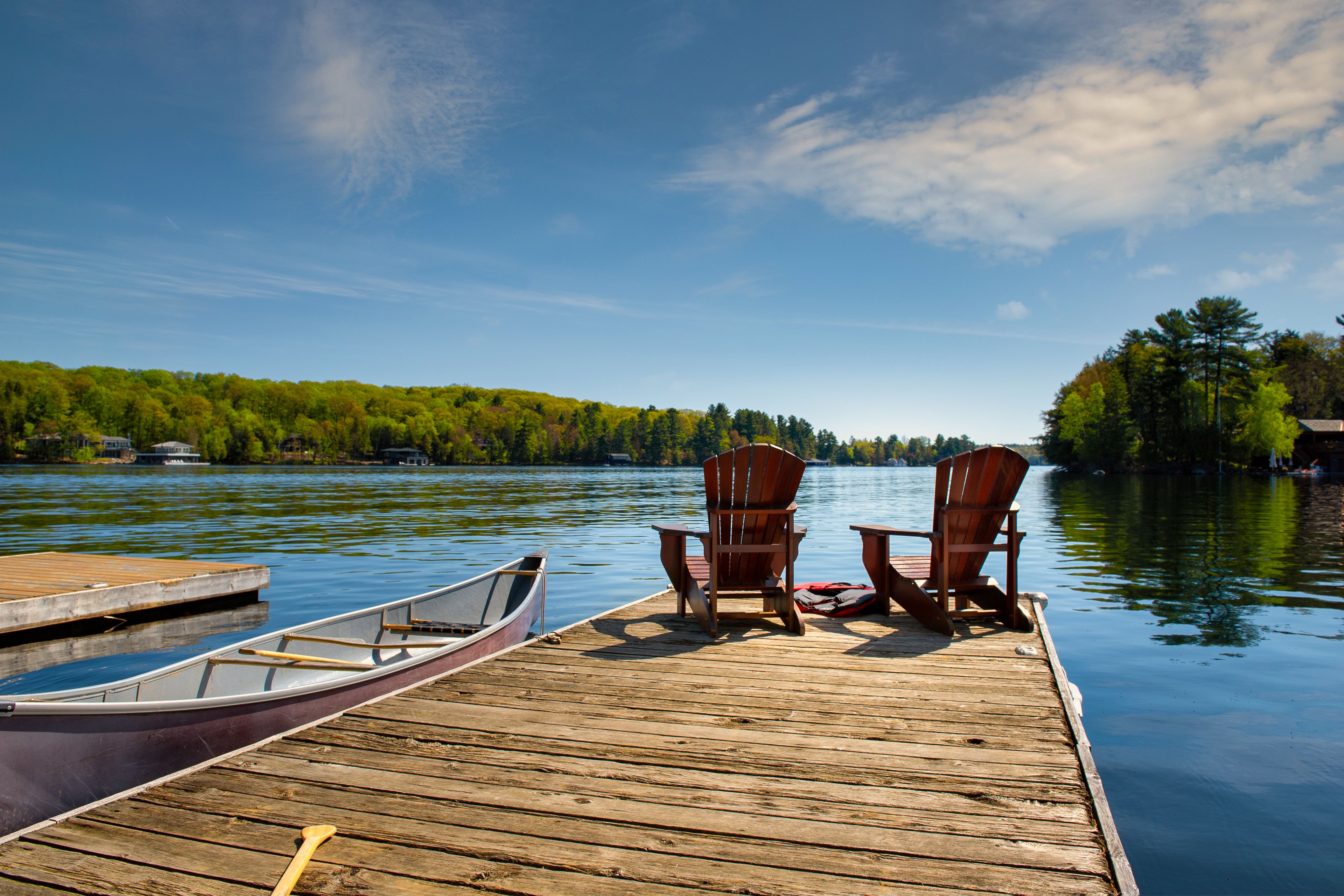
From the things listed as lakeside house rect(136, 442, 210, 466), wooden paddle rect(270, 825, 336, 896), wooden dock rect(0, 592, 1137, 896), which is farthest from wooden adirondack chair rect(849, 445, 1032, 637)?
lakeside house rect(136, 442, 210, 466)

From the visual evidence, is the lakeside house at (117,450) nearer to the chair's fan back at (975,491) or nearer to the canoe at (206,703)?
the canoe at (206,703)

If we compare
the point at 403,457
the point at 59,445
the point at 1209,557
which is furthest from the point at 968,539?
the point at 403,457

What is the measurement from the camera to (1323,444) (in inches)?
2169

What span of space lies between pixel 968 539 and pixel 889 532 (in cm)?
55

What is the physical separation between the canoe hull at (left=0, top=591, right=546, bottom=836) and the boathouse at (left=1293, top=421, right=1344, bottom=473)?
236ft

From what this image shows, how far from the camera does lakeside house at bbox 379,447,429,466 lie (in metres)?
118

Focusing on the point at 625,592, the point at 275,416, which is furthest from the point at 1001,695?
the point at 275,416

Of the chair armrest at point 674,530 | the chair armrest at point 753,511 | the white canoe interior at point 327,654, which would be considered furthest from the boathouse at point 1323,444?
the white canoe interior at point 327,654

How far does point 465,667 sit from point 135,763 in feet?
5.01

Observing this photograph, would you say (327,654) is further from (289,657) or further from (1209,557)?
(1209,557)

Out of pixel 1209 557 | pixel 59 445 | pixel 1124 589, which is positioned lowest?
pixel 1124 589

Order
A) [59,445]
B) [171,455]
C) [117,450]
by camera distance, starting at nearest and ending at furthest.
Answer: [59,445] < [117,450] < [171,455]

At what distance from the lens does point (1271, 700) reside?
5680mm

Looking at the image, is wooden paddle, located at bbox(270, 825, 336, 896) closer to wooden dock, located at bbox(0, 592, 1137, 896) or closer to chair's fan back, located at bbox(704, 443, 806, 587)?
wooden dock, located at bbox(0, 592, 1137, 896)
